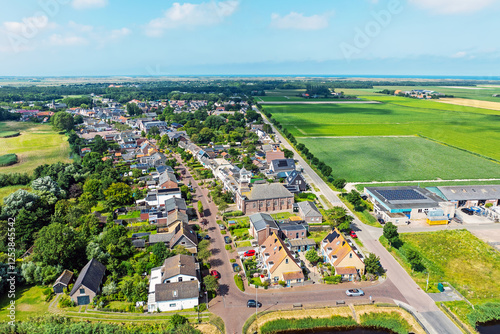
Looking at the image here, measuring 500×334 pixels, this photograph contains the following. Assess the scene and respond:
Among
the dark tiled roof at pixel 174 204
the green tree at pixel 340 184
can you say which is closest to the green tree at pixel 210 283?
the dark tiled roof at pixel 174 204

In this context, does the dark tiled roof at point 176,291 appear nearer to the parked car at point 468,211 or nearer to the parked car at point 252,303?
the parked car at point 252,303

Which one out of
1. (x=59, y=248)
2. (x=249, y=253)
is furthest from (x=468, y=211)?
(x=59, y=248)

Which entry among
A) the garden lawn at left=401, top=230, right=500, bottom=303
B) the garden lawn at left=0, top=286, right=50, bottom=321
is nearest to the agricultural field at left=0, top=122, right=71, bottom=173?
the garden lawn at left=0, top=286, right=50, bottom=321

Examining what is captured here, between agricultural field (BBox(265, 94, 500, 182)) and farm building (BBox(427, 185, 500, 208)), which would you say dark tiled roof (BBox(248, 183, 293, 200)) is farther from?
farm building (BBox(427, 185, 500, 208))

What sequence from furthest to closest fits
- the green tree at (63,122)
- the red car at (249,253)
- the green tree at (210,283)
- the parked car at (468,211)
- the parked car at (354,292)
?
the green tree at (63,122)
the parked car at (468,211)
the red car at (249,253)
the parked car at (354,292)
the green tree at (210,283)

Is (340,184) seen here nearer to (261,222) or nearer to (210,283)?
(261,222)

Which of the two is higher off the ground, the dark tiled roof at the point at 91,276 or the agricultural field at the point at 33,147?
the agricultural field at the point at 33,147
